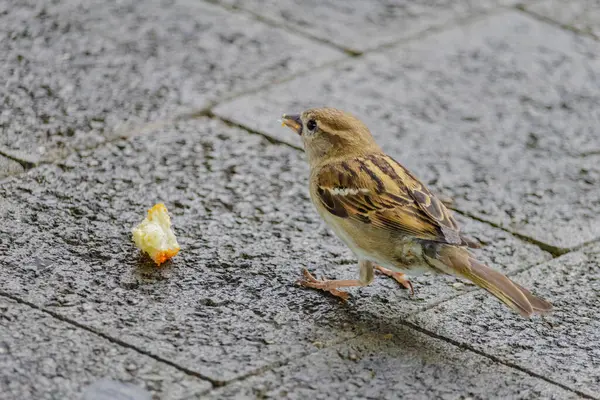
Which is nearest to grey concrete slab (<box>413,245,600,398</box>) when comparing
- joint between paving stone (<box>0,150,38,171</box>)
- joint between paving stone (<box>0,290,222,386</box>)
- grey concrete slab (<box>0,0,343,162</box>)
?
joint between paving stone (<box>0,290,222,386</box>)

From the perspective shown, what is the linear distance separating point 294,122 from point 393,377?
1483 mm

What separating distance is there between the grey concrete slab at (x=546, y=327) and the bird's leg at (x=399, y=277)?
183mm

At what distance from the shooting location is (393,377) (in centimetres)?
372

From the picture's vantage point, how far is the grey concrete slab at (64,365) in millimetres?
3393

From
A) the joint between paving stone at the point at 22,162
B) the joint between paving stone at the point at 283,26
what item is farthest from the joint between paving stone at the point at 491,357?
the joint between paving stone at the point at 283,26

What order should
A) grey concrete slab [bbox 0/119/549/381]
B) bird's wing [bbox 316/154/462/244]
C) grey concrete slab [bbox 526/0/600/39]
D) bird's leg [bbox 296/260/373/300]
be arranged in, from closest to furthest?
grey concrete slab [bbox 0/119/549/381] < bird's wing [bbox 316/154/462/244] < bird's leg [bbox 296/260/373/300] < grey concrete slab [bbox 526/0/600/39]

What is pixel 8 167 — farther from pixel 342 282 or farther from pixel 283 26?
pixel 283 26

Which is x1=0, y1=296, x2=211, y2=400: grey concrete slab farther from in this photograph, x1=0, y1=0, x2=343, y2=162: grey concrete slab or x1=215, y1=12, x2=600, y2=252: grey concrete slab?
x1=215, y1=12, x2=600, y2=252: grey concrete slab

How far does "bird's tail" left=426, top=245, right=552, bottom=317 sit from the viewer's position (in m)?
3.78

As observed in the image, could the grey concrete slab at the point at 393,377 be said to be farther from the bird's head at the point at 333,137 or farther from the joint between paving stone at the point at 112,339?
the bird's head at the point at 333,137

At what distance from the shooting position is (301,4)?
22.9 feet

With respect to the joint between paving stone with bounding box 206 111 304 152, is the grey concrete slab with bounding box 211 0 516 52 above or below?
above

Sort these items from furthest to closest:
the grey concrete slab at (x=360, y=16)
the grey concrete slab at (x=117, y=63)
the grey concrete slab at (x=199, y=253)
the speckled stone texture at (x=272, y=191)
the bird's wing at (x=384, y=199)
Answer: the grey concrete slab at (x=360, y=16), the grey concrete slab at (x=117, y=63), the bird's wing at (x=384, y=199), the grey concrete slab at (x=199, y=253), the speckled stone texture at (x=272, y=191)

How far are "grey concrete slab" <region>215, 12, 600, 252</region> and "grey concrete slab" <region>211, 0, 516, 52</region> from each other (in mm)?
161
